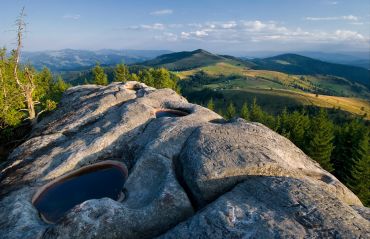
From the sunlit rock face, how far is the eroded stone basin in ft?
1.09

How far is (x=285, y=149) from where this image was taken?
26859 millimetres

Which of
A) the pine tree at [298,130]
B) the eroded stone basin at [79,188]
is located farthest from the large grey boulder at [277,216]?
the pine tree at [298,130]

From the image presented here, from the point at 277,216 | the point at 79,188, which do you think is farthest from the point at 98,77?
the point at 277,216

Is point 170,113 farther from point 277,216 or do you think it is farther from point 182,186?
point 277,216

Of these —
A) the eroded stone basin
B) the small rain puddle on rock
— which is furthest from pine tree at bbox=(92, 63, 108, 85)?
the eroded stone basin

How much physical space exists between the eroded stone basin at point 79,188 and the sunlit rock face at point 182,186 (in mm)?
332

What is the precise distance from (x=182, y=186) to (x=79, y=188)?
10.0 m

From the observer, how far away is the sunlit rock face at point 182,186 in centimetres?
1700

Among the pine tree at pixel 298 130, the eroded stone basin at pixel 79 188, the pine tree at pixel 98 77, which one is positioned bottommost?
the pine tree at pixel 298 130

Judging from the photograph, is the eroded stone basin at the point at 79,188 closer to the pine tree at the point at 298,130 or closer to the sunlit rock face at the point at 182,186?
the sunlit rock face at the point at 182,186

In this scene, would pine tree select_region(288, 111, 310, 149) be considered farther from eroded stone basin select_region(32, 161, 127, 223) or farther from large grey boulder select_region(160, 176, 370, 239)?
large grey boulder select_region(160, 176, 370, 239)

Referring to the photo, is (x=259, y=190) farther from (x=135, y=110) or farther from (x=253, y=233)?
(x=135, y=110)

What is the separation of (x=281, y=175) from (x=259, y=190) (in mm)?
3827

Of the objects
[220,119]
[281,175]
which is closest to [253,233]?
[281,175]
